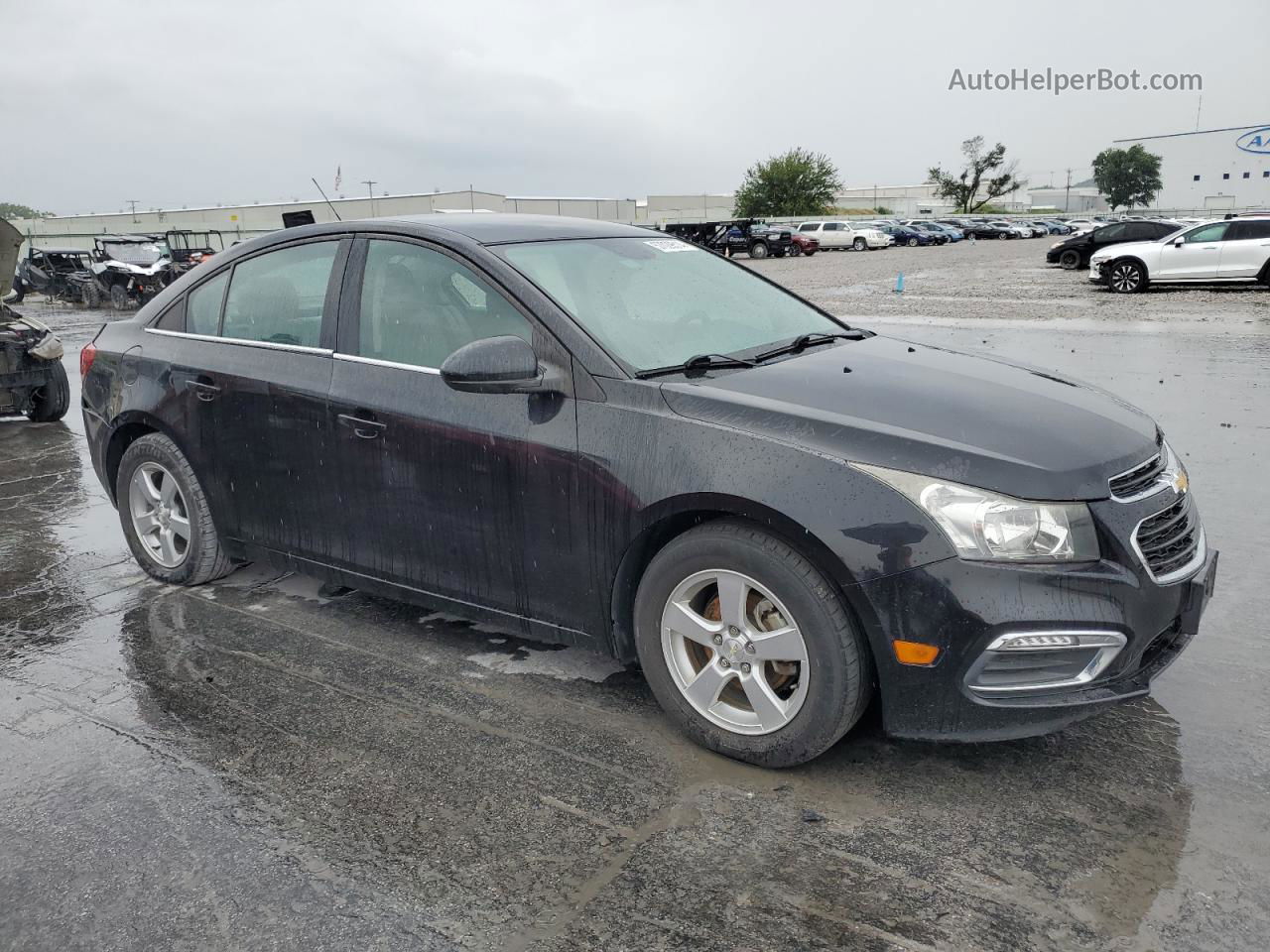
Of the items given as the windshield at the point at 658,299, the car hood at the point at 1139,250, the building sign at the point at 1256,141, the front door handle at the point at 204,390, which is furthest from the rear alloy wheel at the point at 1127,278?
the building sign at the point at 1256,141

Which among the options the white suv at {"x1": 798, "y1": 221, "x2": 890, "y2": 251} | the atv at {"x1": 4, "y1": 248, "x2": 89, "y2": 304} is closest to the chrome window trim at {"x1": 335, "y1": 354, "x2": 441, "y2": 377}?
the atv at {"x1": 4, "y1": 248, "x2": 89, "y2": 304}

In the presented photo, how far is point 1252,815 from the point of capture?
9.17ft

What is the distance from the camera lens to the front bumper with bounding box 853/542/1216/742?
268cm

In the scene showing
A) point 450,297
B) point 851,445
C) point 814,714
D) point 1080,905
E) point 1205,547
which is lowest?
point 1080,905

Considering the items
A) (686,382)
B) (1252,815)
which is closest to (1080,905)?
(1252,815)

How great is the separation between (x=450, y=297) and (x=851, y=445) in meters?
1.68

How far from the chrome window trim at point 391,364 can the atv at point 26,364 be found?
689 cm

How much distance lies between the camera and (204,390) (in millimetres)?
4438

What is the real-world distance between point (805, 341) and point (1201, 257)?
2004cm

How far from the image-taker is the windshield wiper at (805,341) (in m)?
3.67

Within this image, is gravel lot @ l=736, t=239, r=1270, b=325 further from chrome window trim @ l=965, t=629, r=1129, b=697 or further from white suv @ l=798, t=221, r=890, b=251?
white suv @ l=798, t=221, r=890, b=251

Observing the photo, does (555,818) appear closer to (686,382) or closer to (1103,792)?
(686,382)

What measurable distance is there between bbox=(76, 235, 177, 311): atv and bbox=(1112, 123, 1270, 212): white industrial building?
9784 centimetres

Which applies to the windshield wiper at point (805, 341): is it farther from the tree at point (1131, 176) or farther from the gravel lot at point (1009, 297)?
the tree at point (1131, 176)
